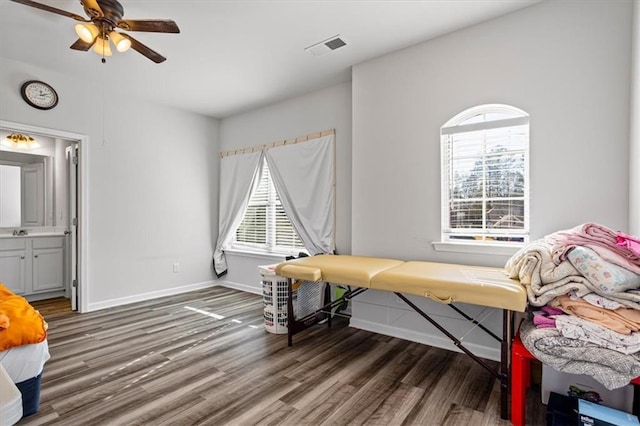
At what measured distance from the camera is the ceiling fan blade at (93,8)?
1.98 m

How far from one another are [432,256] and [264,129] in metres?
2.94

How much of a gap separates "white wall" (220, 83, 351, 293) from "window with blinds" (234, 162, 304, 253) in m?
0.21

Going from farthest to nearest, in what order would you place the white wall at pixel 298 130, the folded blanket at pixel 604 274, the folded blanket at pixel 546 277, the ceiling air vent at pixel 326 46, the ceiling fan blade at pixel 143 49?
1. the white wall at pixel 298 130
2. the ceiling air vent at pixel 326 46
3. the ceiling fan blade at pixel 143 49
4. the folded blanket at pixel 546 277
5. the folded blanket at pixel 604 274

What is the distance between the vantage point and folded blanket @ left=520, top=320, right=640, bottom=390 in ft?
4.55

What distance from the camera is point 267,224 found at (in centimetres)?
446

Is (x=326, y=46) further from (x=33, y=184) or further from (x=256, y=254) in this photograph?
(x=33, y=184)

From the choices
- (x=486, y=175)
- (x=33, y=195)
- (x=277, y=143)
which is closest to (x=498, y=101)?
(x=486, y=175)

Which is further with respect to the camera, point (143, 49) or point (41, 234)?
point (41, 234)

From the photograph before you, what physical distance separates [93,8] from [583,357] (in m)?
3.42

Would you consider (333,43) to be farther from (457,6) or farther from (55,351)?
(55,351)

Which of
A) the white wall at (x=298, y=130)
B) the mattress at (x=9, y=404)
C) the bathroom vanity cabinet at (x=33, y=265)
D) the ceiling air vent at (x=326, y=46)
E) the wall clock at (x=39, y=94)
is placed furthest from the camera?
the bathroom vanity cabinet at (x=33, y=265)

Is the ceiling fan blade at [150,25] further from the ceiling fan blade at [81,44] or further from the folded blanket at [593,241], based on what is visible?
the folded blanket at [593,241]

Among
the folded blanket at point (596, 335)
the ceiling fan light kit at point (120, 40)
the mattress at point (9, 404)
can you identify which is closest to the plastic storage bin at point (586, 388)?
the folded blanket at point (596, 335)

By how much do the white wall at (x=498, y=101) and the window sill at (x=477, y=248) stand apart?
45 mm
